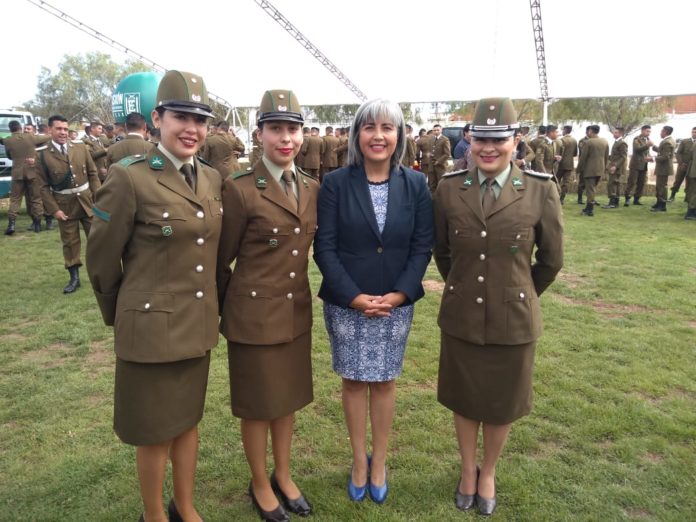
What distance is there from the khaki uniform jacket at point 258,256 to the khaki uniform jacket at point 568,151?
12.0 m

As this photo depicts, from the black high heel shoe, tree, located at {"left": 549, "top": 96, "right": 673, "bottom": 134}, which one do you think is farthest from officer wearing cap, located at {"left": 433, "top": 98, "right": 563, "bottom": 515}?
tree, located at {"left": 549, "top": 96, "right": 673, "bottom": 134}

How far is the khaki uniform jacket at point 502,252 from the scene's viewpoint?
88.8 inches

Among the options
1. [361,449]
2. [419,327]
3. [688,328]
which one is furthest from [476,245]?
[688,328]

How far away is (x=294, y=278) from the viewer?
232 cm

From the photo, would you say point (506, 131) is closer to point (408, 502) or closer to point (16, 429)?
point (408, 502)

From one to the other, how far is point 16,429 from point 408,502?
255cm

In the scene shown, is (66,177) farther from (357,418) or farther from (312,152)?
(312,152)

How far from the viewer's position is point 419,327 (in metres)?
4.89

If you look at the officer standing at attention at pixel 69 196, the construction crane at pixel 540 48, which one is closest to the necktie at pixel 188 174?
the officer standing at attention at pixel 69 196

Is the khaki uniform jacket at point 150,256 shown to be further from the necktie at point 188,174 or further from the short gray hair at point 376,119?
the short gray hair at point 376,119

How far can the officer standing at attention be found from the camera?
6.15 m

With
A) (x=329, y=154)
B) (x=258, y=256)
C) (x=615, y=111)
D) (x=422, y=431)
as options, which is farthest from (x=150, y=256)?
(x=615, y=111)

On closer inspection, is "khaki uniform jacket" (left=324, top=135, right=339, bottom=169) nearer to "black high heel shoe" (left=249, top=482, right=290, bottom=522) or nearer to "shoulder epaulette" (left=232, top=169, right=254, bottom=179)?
"shoulder epaulette" (left=232, top=169, right=254, bottom=179)

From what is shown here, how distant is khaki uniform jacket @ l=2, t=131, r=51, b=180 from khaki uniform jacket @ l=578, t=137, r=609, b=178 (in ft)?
39.0
